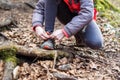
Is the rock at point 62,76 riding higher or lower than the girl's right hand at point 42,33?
lower

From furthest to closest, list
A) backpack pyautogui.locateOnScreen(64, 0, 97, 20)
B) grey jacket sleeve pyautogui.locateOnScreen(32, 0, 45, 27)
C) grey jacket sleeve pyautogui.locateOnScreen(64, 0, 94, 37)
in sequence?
grey jacket sleeve pyautogui.locateOnScreen(32, 0, 45, 27), backpack pyautogui.locateOnScreen(64, 0, 97, 20), grey jacket sleeve pyautogui.locateOnScreen(64, 0, 94, 37)

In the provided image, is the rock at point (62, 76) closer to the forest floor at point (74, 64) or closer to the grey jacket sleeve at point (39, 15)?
the forest floor at point (74, 64)

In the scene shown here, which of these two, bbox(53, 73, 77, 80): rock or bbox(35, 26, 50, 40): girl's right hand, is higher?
bbox(35, 26, 50, 40): girl's right hand

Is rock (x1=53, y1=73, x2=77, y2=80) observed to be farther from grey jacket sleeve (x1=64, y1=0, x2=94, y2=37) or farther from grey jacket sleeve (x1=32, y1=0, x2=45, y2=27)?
grey jacket sleeve (x1=32, y1=0, x2=45, y2=27)

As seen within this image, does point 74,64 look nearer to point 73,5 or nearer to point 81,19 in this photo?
point 81,19

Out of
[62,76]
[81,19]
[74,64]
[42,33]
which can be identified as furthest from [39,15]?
[62,76]

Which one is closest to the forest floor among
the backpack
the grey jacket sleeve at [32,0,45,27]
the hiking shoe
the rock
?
the rock

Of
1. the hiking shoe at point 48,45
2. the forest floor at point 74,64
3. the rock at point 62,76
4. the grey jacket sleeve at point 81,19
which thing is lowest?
the rock at point 62,76

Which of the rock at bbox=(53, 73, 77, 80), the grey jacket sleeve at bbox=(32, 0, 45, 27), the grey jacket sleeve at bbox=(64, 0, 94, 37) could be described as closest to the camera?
the rock at bbox=(53, 73, 77, 80)

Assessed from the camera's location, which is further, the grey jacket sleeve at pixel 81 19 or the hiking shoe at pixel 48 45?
the hiking shoe at pixel 48 45

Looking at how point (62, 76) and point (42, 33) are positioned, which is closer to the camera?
point (62, 76)

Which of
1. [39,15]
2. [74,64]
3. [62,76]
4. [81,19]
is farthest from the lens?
[39,15]

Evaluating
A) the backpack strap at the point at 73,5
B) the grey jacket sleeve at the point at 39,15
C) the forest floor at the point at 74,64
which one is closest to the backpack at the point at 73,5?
the backpack strap at the point at 73,5

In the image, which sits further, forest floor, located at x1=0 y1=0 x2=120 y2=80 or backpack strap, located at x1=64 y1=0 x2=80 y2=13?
backpack strap, located at x1=64 y1=0 x2=80 y2=13
